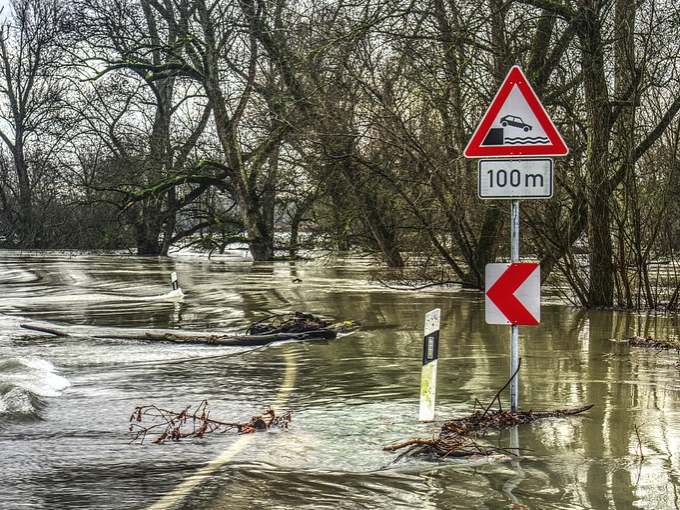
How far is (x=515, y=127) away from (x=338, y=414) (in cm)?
284

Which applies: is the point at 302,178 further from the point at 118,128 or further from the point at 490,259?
the point at 118,128

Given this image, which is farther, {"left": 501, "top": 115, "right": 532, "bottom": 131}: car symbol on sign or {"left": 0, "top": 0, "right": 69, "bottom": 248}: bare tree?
{"left": 0, "top": 0, "right": 69, "bottom": 248}: bare tree

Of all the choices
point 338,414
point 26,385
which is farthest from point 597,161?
point 26,385

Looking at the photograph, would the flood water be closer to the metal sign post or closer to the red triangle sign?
the metal sign post

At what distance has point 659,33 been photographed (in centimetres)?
1697

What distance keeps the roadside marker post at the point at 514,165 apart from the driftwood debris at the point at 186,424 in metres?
1.96

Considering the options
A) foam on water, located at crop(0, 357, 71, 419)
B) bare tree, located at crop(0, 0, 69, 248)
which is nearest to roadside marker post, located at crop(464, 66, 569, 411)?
foam on water, located at crop(0, 357, 71, 419)

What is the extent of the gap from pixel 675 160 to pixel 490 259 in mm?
6318

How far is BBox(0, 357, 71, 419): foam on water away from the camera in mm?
8812

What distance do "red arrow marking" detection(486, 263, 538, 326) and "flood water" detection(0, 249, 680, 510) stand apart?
3.11 feet

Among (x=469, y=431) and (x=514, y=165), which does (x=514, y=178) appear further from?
(x=469, y=431)

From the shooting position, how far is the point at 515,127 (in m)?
8.26

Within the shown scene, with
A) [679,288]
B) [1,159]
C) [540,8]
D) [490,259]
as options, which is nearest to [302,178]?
[490,259]

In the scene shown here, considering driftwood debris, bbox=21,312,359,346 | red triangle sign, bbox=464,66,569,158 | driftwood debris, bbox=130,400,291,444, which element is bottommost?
driftwood debris, bbox=130,400,291,444
